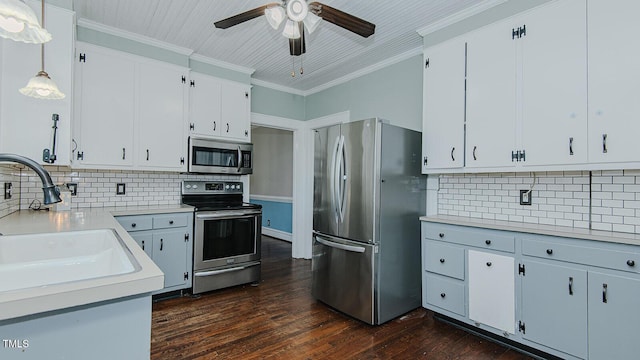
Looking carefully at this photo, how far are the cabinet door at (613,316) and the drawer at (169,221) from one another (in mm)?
3375

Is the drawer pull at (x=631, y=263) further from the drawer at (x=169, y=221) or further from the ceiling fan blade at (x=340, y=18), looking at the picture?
the drawer at (x=169, y=221)

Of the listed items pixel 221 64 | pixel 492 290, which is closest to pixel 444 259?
pixel 492 290

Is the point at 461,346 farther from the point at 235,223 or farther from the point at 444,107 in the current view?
the point at 235,223

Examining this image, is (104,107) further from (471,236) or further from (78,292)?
(471,236)

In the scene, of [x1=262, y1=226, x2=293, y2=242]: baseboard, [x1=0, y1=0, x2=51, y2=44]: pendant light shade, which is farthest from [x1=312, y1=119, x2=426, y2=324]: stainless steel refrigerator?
[x1=262, y1=226, x2=293, y2=242]: baseboard

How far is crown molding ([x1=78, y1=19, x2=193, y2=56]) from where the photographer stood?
288 cm

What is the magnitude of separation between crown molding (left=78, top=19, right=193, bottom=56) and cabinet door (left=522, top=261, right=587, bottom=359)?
383cm

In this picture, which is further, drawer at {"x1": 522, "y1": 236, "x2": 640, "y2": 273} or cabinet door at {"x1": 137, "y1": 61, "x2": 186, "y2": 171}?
cabinet door at {"x1": 137, "y1": 61, "x2": 186, "y2": 171}

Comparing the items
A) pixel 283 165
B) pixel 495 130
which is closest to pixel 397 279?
pixel 495 130

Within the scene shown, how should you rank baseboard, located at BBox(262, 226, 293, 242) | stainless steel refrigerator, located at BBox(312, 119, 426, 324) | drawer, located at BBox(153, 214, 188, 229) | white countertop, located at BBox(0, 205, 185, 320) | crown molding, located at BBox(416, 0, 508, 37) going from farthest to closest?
baseboard, located at BBox(262, 226, 293, 242) < drawer, located at BBox(153, 214, 188, 229) < stainless steel refrigerator, located at BBox(312, 119, 426, 324) < crown molding, located at BBox(416, 0, 508, 37) < white countertop, located at BBox(0, 205, 185, 320)

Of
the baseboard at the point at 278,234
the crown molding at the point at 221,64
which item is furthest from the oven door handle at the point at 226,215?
the baseboard at the point at 278,234

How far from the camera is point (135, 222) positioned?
9.52 ft

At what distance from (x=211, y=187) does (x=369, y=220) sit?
217 centimetres

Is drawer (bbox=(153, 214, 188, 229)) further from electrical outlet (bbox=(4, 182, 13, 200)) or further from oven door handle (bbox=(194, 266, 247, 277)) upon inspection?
electrical outlet (bbox=(4, 182, 13, 200))
